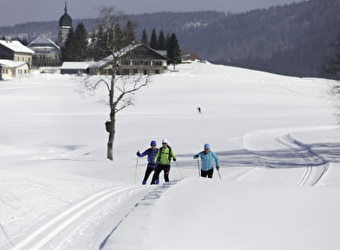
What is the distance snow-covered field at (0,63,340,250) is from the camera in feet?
26.6

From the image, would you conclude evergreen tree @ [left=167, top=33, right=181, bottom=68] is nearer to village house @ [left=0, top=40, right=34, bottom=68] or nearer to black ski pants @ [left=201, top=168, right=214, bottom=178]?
village house @ [left=0, top=40, right=34, bottom=68]

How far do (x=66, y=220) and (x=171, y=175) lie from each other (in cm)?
1223

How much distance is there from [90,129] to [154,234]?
114ft

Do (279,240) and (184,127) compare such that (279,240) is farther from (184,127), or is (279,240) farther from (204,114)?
(204,114)

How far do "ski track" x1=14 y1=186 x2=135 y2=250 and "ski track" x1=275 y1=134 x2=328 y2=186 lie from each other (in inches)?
371

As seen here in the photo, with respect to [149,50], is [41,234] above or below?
below

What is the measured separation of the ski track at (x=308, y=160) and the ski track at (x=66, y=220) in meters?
9.42

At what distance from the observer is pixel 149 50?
97.2m

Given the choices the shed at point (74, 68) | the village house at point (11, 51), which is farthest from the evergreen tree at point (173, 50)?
the village house at point (11, 51)

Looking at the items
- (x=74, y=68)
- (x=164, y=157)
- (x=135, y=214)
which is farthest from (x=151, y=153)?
(x=74, y=68)

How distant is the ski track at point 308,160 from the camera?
20.0 metres

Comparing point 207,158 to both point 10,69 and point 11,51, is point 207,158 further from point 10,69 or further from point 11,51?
point 11,51

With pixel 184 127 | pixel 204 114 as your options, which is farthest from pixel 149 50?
pixel 184 127

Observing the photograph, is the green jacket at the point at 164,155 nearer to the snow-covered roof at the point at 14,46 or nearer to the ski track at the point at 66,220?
the ski track at the point at 66,220
